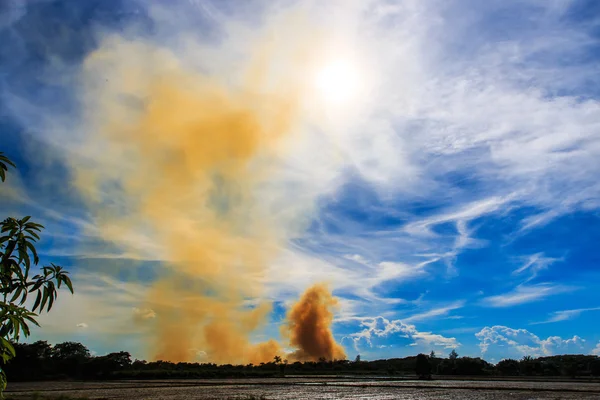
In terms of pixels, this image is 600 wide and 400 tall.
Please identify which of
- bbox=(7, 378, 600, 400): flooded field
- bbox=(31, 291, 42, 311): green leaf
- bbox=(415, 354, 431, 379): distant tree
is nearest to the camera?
bbox=(31, 291, 42, 311): green leaf

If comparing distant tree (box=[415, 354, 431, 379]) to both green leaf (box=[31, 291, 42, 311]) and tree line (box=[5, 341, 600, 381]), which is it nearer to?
tree line (box=[5, 341, 600, 381])

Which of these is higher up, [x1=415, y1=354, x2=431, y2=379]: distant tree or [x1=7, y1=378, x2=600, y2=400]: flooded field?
[x1=415, y1=354, x2=431, y2=379]: distant tree

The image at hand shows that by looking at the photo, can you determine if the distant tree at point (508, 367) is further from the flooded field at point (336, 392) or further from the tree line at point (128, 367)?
the flooded field at point (336, 392)

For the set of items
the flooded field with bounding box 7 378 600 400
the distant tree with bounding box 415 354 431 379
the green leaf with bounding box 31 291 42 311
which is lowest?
the flooded field with bounding box 7 378 600 400

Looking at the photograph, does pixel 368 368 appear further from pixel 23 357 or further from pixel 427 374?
pixel 23 357

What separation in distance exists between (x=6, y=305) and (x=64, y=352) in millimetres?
146757

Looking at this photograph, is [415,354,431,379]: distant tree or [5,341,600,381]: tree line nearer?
[415,354,431,379]: distant tree

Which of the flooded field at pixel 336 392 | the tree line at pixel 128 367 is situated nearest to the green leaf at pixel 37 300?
the flooded field at pixel 336 392

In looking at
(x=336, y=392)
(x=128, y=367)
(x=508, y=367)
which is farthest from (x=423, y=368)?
(x=128, y=367)

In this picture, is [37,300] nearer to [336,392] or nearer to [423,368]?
[336,392]

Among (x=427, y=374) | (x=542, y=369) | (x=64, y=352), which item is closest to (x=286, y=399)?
(x=427, y=374)

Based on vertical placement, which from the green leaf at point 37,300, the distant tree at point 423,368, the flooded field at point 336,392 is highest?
the distant tree at point 423,368

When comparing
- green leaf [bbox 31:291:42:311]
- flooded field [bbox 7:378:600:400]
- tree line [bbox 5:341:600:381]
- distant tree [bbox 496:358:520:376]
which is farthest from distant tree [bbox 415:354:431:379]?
green leaf [bbox 31:291:42:311]

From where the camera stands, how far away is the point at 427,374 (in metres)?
88.7
